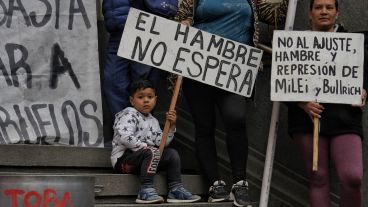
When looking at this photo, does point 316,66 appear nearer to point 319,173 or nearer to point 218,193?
point 319,173

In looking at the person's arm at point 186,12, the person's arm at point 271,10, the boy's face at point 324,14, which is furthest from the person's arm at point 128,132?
the boy's face at point 324,14

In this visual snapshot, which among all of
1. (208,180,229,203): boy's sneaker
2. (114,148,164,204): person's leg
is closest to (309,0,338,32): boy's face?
(208,180,229,203): boy's sneaker

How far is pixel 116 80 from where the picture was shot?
22.2ft

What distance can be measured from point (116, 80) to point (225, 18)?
1.02m

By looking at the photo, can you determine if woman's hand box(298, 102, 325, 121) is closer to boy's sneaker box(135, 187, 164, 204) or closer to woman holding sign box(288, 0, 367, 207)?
woman holding sign box(288, 0, 367, 207)

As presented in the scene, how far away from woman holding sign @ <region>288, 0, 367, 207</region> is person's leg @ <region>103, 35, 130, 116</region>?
139cm

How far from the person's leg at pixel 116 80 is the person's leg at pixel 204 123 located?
545 mm

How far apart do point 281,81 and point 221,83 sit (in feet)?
1.52

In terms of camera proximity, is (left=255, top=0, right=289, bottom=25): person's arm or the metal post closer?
the metal post

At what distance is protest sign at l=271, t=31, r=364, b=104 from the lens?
6.07 m

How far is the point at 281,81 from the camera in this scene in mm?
6141

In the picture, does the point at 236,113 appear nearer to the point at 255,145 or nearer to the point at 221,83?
the point at 221,83

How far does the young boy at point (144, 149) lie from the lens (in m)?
6.06

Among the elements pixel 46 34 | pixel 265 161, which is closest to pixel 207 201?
pixel 265 161
